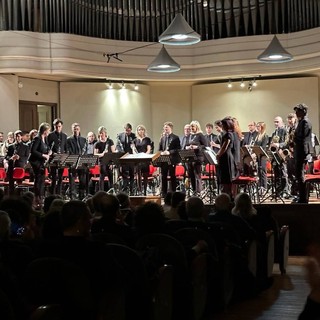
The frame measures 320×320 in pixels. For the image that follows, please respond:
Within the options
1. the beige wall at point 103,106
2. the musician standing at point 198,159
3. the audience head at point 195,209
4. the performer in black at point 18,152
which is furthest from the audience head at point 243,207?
the beige wall at point 103,106

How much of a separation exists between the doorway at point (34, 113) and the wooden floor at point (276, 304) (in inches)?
362

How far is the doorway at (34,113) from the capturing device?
557 inches

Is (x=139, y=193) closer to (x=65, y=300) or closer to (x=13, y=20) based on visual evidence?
(x=13, y=20)

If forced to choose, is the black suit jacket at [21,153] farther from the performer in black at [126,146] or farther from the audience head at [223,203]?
the audience head at [223,203]

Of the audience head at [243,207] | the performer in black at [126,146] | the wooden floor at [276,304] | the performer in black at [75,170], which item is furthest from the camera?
the performer in black at [126,146]

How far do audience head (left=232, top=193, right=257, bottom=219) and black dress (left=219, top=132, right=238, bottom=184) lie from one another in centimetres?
312

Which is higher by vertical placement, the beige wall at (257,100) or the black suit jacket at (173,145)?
the beige wall at (257,100)

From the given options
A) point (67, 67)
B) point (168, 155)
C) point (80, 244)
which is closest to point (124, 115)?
point (67, 67)

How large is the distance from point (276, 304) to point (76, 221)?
2.31m

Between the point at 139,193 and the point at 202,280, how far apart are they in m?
7.61

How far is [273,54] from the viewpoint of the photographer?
34.9 ft

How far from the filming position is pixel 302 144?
28.1 feet

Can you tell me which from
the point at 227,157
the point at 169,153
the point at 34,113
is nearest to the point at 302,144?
the point at 227,157

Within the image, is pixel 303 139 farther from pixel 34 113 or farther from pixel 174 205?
pixel 34 113
